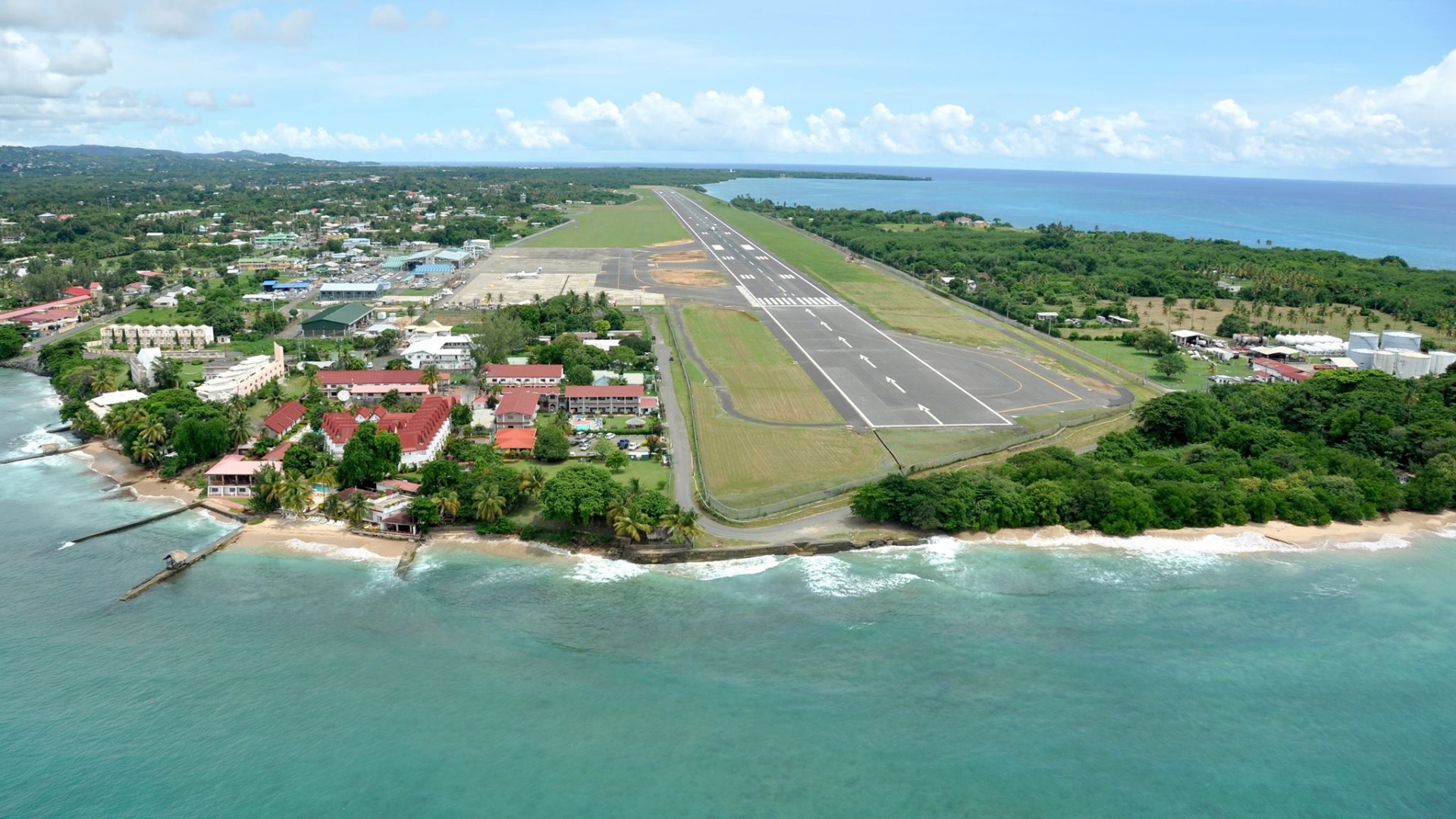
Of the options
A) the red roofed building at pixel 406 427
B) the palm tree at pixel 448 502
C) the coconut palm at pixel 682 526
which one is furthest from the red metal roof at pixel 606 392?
the coconut palm at pixel 682 526

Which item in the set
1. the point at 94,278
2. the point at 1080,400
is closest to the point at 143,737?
the point at 1080,400

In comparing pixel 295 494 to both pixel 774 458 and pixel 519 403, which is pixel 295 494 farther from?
pixel 774 458

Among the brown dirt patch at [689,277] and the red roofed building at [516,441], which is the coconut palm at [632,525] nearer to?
the red roofed building at [516,441]

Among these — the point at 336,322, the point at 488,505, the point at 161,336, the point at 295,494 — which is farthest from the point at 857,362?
the point at 161,336

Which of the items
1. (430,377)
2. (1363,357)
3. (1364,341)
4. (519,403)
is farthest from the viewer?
(1364,341)

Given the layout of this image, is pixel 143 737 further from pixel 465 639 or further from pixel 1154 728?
pixel 1154 728

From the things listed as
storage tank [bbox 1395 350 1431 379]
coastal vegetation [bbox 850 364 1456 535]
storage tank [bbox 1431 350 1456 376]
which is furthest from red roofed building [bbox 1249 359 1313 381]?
coastal vegetation [bbox 850 364 1456 535]

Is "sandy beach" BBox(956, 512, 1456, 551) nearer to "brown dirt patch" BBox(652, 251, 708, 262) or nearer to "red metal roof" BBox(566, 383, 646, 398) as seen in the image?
"red metal roof" BBox(566, 383, 646, 398)
